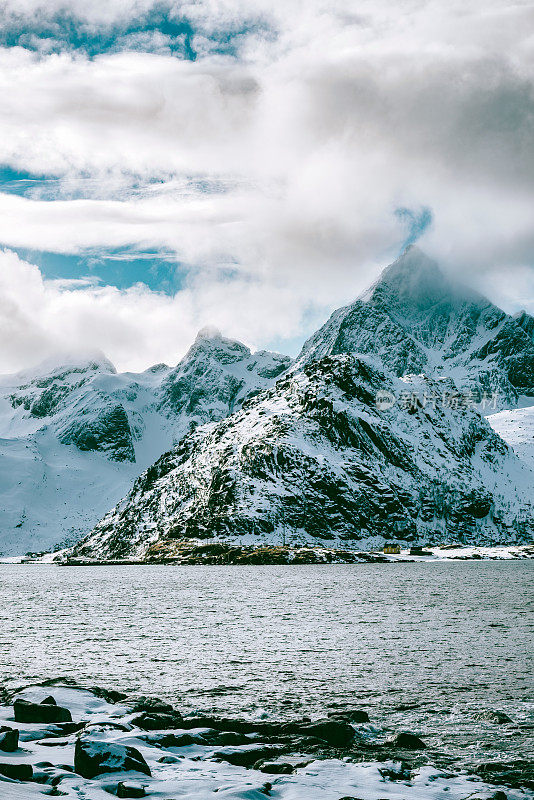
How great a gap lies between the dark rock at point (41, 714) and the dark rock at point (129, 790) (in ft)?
32.7

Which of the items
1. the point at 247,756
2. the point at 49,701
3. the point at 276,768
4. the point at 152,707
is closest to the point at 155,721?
the point at 152,707

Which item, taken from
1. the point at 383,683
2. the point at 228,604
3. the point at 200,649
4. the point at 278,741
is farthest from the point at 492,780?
the point at 228,604

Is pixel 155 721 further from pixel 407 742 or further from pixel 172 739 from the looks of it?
pixel 407 742

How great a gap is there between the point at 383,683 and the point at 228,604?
203 ft

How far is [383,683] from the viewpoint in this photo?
4056cm

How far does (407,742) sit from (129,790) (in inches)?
479

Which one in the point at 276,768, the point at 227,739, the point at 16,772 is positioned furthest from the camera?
the point at 227,739

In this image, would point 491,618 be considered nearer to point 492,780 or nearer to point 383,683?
point 383,683

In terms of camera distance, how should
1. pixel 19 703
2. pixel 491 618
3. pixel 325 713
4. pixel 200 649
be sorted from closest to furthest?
1. pixel 19 703
2. pixel 325 713
3. pixel 200 649
4. pixel 491 618

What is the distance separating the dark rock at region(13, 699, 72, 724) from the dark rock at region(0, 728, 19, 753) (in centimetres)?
481

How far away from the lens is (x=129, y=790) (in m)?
20.4

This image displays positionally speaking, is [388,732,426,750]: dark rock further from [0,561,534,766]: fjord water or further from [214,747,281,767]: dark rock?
[214,747,281,767]: dark rock

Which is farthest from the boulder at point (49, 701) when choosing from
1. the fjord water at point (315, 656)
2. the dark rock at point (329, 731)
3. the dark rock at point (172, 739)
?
the dark rock at point (329, 731)

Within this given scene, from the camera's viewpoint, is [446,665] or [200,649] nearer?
[446,665]
